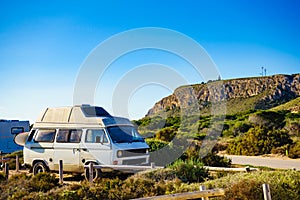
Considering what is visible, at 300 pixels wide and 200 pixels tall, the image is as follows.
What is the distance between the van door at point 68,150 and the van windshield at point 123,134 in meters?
1.20

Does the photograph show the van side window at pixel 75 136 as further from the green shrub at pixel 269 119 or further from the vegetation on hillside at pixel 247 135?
the green shrub at pixel 269 119

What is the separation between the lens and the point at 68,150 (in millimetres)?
12922

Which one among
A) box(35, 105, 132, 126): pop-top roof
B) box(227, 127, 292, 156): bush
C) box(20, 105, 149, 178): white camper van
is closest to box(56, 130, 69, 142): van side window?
box(20, 105, 149, 178): white camper van

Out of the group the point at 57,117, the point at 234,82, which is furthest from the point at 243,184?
the point at 234,82

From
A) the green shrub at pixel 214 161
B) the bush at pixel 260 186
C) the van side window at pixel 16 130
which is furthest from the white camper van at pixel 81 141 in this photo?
the van side window at pixel 16 130

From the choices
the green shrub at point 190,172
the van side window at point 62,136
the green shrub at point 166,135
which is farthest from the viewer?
the green shrub at point 166,135

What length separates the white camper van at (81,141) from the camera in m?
12.3

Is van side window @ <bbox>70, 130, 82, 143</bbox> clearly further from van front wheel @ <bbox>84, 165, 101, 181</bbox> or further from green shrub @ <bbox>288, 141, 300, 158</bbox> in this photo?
green shrub @ <bbox>288, 141, 300, 158</bbox>

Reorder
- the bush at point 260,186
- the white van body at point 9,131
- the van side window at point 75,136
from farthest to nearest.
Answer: the white van body at point 9,131, the van side window at point 75,136, the bush at point 260,186

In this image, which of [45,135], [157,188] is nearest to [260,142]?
[45,135]

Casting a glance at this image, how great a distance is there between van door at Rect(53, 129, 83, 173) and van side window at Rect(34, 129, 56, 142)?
0.29 m

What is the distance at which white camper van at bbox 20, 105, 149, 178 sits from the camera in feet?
40.4

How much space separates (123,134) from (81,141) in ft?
4.74

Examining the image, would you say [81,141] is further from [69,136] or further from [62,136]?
[62,136]
